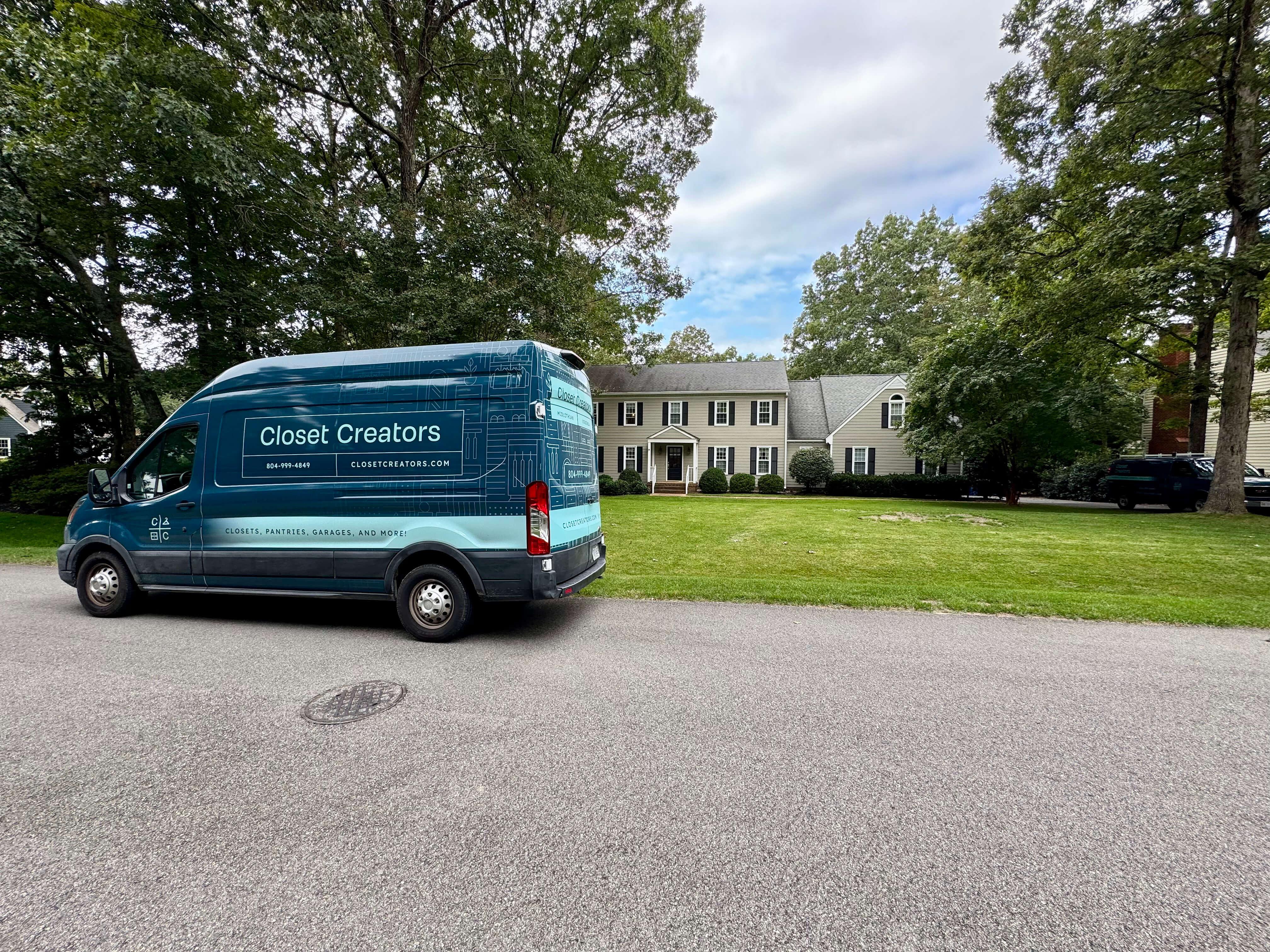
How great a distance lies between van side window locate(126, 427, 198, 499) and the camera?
17.7 ft

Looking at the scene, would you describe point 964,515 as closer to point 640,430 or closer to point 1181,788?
point 1181,788

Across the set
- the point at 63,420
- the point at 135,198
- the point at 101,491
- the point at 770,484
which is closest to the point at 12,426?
the point at 63,420

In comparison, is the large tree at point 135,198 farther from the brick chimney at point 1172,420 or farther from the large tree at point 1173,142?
the brick chimney at point 1172,420

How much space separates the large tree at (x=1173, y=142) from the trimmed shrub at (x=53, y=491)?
2943 cm

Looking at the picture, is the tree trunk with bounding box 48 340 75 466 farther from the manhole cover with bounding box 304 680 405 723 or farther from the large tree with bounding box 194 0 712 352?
the manhole cover with bounding box 304 680 405 723

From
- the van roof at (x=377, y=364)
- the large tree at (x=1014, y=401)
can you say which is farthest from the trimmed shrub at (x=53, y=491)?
the large tree at (x=1014, y=401)

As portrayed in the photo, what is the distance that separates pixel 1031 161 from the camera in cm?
1573

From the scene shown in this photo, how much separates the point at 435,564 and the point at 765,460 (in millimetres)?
26085

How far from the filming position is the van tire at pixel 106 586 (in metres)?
5.50

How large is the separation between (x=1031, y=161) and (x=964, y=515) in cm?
1136

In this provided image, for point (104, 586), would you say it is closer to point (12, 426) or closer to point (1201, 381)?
point (1201, 381)

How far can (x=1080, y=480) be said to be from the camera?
22344 mm

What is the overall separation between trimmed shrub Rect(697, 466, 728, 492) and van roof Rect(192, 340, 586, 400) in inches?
895

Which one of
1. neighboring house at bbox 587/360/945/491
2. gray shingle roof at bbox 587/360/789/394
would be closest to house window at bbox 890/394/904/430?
neighboring house at bbox 587/360/945/491
